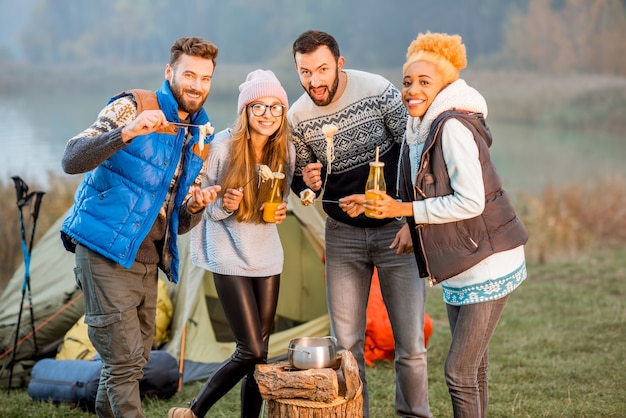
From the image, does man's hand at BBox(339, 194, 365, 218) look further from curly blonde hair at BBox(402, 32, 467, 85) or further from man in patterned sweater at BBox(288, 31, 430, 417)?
curly blonde hair at BBox(402, 32, 467, 85)

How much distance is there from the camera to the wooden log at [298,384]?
300 cm

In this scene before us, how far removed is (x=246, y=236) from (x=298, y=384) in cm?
65

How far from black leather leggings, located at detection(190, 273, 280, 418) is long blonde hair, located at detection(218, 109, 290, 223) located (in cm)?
27

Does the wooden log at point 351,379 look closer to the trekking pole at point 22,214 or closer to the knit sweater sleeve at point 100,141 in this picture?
the knit sweater sleeve at point 100,141

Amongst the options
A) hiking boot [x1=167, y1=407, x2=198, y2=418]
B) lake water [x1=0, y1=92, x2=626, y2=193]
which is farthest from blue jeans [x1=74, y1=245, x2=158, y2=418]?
lake water [x1=0, y1=92, x2=626, y2=193]

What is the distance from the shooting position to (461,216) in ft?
8.78

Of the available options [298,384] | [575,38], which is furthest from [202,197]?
[575,38]

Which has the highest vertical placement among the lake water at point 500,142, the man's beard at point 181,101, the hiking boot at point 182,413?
the lake water at point 500,142

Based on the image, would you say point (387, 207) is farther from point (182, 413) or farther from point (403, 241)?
point (182, 413)

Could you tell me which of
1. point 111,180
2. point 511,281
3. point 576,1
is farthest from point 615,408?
point 576,1

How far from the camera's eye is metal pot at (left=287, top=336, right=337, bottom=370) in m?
3.08

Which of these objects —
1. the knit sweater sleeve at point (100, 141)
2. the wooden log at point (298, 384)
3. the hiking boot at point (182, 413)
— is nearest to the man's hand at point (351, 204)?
the wooden log at point (298, 384)

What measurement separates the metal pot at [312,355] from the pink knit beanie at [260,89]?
996mm

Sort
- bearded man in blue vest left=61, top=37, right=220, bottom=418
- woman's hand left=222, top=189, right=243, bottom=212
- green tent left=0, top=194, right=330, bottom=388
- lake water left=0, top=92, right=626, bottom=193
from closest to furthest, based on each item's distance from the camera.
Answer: bearded man in blue vest left=61, top=37, right=220, bottom=418 → woman's hand left=222, top=189, right=243, bottom=212 → green tent left=0, top=194, right=330, bottom=388 → lake water left=0, top=92, right=626, bottom=193
